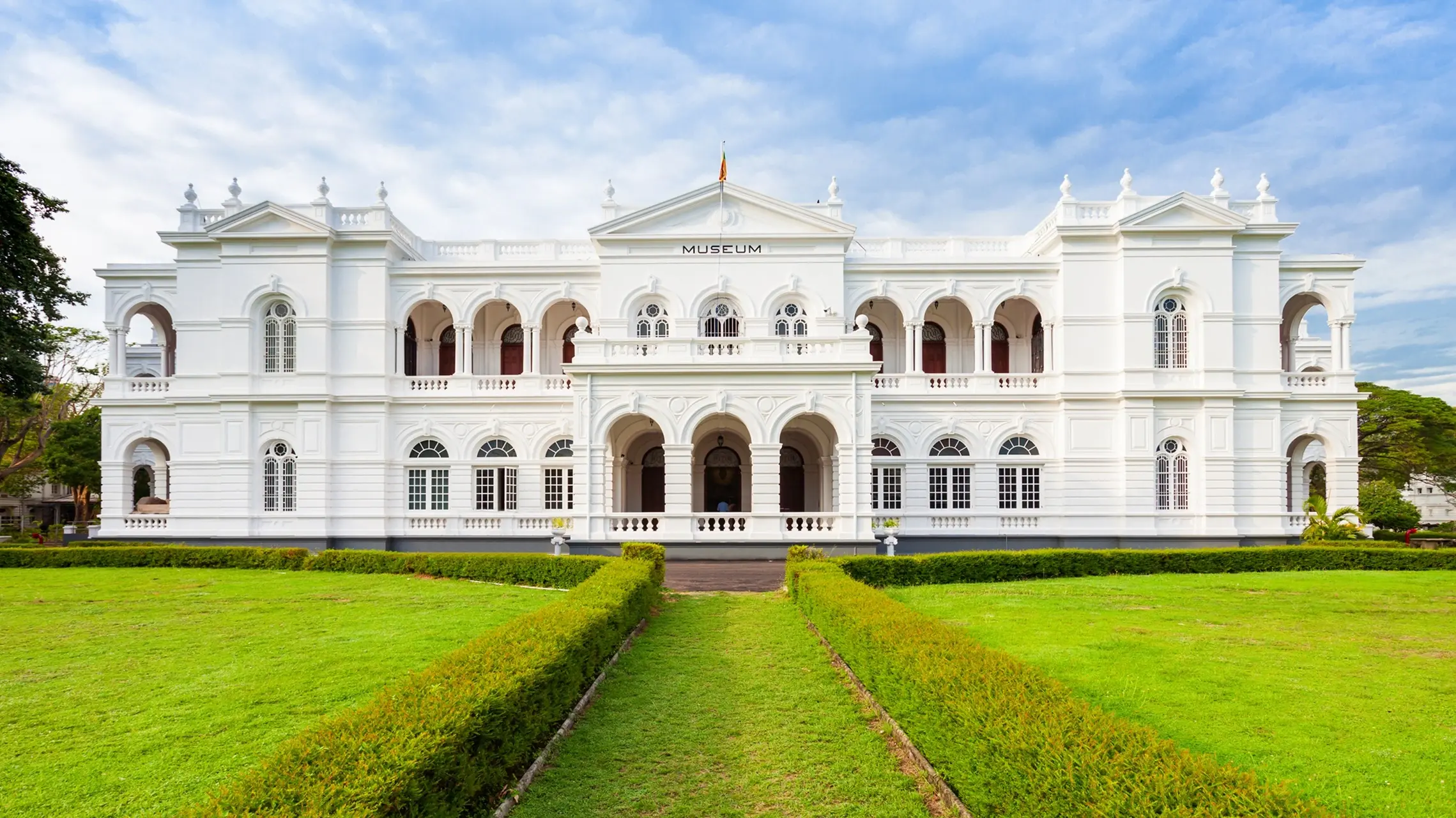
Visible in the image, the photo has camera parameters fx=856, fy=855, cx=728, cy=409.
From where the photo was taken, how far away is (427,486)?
27844mm

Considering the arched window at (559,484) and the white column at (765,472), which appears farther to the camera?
the arched window at (559,484)

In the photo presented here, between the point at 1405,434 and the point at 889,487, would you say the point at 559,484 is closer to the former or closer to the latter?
the point at 889,487

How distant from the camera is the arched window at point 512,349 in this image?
30562 mm

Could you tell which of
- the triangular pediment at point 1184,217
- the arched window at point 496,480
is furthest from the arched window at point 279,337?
the triangular pediment at point 1184,217

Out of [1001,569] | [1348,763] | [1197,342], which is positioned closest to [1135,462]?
[1197,342]

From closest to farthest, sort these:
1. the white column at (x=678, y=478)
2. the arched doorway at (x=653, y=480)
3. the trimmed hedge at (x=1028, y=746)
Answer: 1. the trimmed hedge at (x=1028, y=746)
2. the white column at (x=678, y=478)
3. the arched doorway at (x=653, y=480)

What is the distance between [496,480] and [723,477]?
7643 mm

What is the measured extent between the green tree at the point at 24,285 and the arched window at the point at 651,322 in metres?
15.6

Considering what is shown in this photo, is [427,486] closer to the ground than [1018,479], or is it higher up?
closer to the ground

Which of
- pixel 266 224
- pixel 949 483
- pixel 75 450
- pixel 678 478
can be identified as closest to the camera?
pixel 678 478

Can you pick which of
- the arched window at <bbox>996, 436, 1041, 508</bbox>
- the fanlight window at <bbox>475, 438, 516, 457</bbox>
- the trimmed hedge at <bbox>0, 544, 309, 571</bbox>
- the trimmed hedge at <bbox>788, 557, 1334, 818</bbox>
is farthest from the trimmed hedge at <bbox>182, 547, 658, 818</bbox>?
the arched window at <bbox>996, 436, 1041, 508</bbox>

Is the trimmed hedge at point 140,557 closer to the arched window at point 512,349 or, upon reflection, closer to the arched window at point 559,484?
the arched window at point 559,484

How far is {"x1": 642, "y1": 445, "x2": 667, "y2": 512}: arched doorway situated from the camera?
98.3ft

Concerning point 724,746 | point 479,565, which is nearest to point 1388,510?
point 479,565
